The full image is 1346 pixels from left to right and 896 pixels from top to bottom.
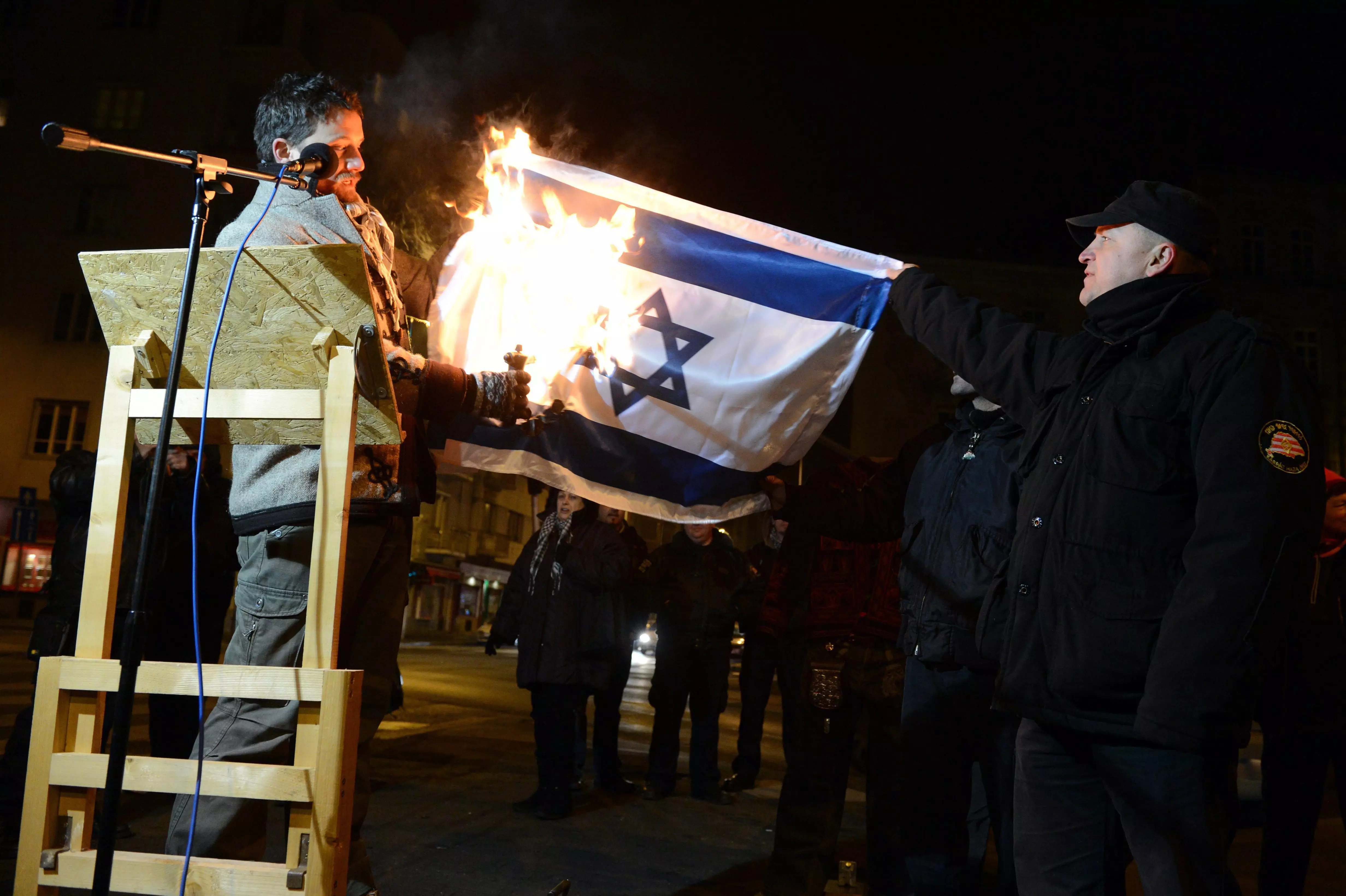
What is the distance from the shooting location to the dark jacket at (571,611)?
22.1 ft

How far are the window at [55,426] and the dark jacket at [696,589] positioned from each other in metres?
31.1

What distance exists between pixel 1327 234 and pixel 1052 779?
45.8 meters

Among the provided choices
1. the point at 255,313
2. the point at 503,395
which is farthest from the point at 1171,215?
the point at 255,313

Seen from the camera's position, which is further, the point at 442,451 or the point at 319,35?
the point at 319,35

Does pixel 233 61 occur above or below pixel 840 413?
above

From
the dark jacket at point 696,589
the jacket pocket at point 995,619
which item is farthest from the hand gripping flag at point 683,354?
the dark jacket at point 696,589

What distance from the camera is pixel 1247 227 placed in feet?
131

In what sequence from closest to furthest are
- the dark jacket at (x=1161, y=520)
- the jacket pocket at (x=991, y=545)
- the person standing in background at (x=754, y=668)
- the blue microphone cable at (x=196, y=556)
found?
the dark jacket at (x=1161, y=520) < the blue microphone cable at (x=196, y=556) < the jacket pocket at (x=991, y=545) < the person standing in background at (x=754, y=668)

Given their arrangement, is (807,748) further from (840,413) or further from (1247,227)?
(1247,227)

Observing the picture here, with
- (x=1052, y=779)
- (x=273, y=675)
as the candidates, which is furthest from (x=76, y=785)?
(x=1052, y=779)

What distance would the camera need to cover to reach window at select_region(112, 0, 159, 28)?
3434cm

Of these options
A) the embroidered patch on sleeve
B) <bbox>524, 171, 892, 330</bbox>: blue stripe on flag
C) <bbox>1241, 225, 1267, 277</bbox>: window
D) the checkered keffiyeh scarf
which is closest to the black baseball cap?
the embroidered patch on sleeve

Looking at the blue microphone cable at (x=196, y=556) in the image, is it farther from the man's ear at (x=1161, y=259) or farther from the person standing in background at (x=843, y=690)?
the person standing in background at (x=843, y=690)

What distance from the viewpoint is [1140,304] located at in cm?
264
